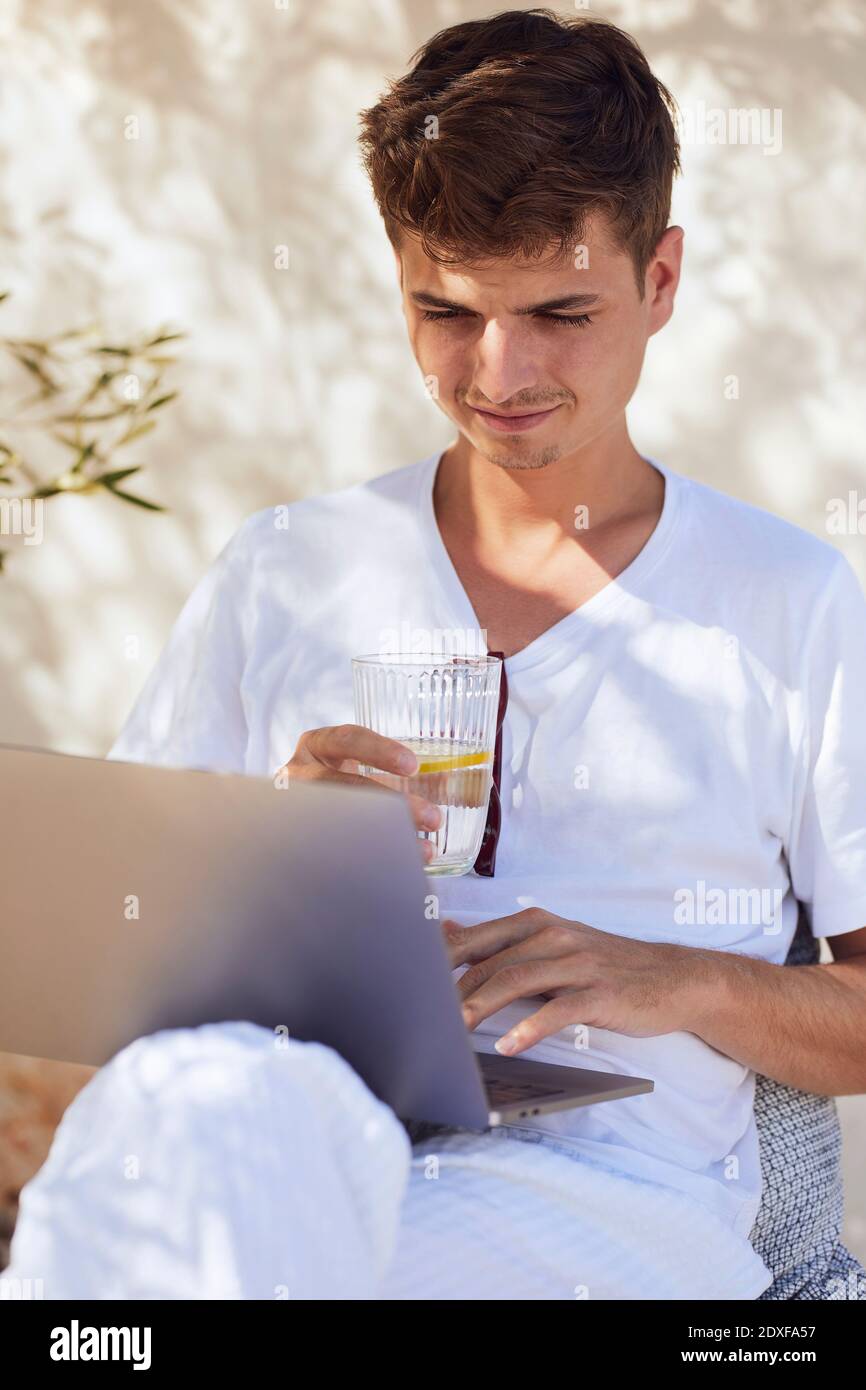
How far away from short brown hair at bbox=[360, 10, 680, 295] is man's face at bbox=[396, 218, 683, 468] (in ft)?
0.08

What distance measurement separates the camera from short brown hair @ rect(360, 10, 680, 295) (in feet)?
4.94

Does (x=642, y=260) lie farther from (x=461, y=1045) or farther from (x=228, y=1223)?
(x=228, y=1223)

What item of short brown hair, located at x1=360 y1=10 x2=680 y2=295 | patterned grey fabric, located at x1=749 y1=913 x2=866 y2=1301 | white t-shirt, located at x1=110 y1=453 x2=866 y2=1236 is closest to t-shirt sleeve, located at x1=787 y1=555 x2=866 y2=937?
white t-shirt, located at x1=110 y1=453 x2=866 y2=1236

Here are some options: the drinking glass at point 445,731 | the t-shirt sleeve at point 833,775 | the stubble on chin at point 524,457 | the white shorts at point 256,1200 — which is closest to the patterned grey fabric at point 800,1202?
the t-shirt sleeve at point 833,775

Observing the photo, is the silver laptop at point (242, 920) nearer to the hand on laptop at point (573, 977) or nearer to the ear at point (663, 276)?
the hand on laptop at point (573, 977)

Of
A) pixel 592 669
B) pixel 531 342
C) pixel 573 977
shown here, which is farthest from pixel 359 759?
pixel 531 342

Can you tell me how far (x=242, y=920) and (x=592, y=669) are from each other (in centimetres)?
64

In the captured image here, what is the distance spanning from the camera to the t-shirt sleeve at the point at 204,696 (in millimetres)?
1814

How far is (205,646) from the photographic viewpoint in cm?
184

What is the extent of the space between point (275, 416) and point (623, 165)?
A: 132 centimetres

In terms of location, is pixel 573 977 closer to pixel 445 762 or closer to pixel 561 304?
pixel 445 762

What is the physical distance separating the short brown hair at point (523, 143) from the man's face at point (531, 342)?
0.9 inches

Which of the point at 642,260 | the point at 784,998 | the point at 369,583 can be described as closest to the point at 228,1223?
the point at 784,998

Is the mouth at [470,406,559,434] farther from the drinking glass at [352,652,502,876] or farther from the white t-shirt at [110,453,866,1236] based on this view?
the drinking glass at [352,652,502,876]
